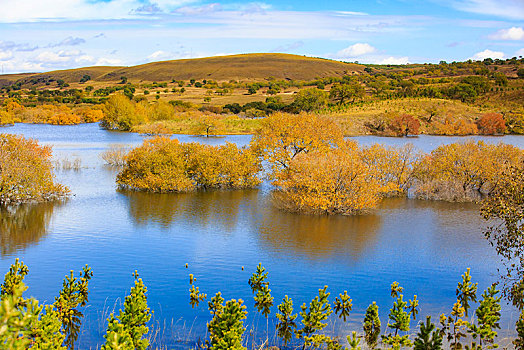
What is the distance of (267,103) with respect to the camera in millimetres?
80750

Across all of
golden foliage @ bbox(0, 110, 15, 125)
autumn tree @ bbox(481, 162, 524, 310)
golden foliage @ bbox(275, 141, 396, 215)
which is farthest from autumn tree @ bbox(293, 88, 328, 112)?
autumn tree @ bbox(481, 162, 524, 310)

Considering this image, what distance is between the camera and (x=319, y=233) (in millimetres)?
19375

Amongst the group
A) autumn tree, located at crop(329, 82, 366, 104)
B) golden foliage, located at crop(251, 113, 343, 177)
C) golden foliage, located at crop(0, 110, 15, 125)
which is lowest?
golden foliage, located at crop(251, 113, 343, 177)

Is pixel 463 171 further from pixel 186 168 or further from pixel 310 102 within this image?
pixel 310 102

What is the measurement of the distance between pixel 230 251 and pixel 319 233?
3.99m

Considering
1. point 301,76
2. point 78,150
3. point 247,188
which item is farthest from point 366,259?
point 301,76

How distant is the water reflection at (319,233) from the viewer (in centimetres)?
1730

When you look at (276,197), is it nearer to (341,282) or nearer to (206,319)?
(341,282)

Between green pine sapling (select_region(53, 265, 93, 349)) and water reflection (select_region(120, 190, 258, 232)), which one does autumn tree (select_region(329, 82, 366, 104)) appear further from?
green pine sapling (select_region(53, 265, 93, 349))

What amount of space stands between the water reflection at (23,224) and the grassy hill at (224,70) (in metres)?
108

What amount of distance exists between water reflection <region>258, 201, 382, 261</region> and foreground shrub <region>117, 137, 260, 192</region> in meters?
5.93

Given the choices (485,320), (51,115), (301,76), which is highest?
(301,76)

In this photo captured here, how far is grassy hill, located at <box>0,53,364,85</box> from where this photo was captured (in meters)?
133

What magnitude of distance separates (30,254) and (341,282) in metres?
10.5
